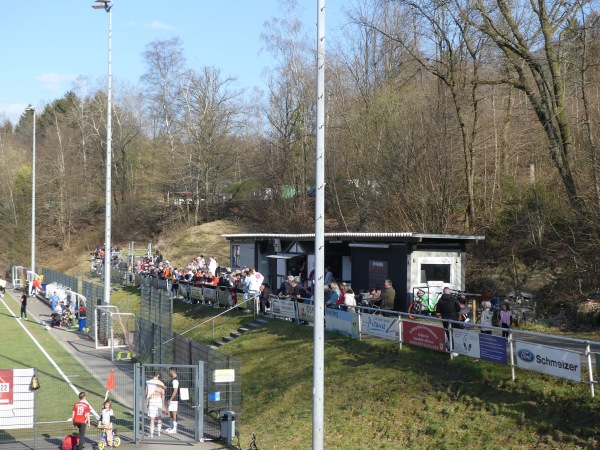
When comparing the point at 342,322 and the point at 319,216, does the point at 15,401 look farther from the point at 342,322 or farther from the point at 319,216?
the point at 342,322

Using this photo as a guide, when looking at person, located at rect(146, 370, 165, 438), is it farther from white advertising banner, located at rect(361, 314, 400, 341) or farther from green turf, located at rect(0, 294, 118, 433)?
white advertising banner, located at rect(361, 314, 400, 341)

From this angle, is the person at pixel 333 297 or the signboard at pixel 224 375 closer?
the signboard at pixel 224 375

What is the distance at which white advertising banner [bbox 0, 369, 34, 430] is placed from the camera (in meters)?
19.0

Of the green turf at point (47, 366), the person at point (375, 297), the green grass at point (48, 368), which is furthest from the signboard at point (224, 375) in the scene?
the person at point (375, 297)

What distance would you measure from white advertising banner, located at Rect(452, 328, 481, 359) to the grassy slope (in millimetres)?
260

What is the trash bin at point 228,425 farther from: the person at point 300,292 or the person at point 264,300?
the person at point 264,300

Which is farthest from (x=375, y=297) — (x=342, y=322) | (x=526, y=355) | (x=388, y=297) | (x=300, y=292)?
(x=526, y=355)

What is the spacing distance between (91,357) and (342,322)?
40.9 feet

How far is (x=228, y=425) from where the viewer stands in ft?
63.4

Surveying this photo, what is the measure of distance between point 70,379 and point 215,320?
855 centimetres

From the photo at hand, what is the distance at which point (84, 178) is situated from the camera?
82500mm

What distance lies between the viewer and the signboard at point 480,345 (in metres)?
17.9

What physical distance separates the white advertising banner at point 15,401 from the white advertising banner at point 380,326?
9.86 m

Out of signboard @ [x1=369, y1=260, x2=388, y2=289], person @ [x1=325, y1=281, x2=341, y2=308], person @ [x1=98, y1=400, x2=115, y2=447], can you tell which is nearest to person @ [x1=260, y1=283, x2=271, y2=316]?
signboard @ [x1=369, y1=260, x2=388, y2=289]
